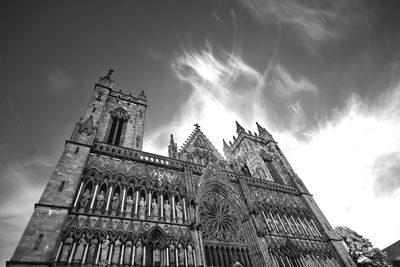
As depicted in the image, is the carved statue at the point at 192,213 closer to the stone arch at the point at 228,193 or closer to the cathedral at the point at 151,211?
the cathedral at the point at 151,211

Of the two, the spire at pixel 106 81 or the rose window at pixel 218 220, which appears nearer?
the rose window at pixel 218 220

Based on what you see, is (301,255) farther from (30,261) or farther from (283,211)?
(30,261)

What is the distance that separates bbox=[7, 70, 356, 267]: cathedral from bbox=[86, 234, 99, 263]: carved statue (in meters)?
0.05

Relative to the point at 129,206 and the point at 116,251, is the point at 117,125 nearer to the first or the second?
the point at 129,206

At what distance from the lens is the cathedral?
10672 mm

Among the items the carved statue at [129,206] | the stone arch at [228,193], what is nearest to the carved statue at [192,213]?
the stone arch at [228,193]

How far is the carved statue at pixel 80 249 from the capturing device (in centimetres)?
1002

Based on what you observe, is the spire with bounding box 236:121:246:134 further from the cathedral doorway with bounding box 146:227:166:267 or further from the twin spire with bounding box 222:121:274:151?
the cathedral doorway with bounding box 146:227:166:267

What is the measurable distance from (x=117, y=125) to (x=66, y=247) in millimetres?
12534

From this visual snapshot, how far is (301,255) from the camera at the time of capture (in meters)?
17.5

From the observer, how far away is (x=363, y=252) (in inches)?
1183

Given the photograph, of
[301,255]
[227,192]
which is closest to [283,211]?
[301,255]

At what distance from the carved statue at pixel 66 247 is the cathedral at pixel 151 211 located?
0.14 ft

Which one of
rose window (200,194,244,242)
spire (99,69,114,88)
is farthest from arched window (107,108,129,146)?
rose window (200,194,244,242)
